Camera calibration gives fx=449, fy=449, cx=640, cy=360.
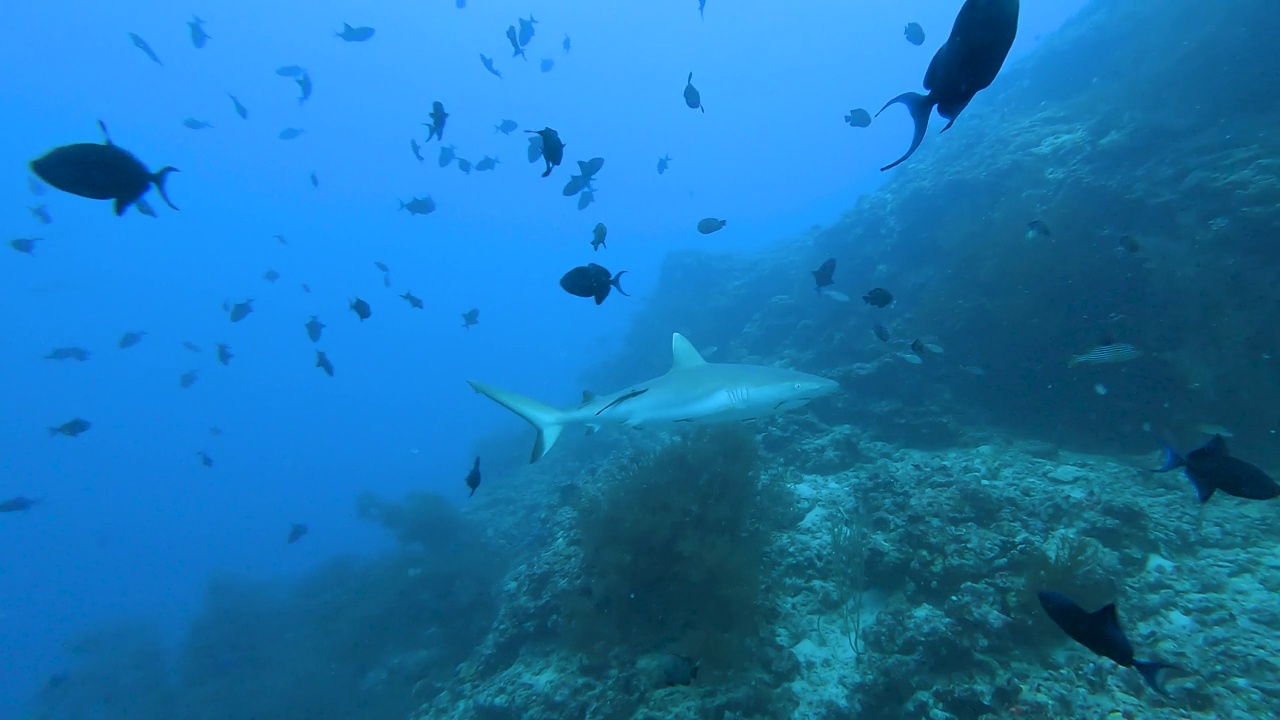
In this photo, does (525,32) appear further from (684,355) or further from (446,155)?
(684,355)

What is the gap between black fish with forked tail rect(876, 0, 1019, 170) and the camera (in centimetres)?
122

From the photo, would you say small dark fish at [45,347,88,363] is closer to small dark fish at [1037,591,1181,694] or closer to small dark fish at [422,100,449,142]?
small dark fish at [422,100,449,142]

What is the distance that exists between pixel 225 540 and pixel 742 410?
8606 cm

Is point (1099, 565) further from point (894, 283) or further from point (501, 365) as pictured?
point (501, 365)

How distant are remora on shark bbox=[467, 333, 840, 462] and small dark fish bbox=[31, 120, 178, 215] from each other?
2834 millimetres

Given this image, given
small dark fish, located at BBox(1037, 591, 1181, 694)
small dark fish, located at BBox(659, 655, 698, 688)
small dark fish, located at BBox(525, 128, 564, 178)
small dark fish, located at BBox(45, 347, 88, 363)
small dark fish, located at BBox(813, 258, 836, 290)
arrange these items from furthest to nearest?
small dark fish, located at BBox(45, 347, 88, 363), small dark fish, located at BBox(813, 258, 836, 290), small dark fish, located at BBox(525, 128, 564, 178), small dark fish, located at BBox(659, 655, 698, 688), small dark fish, located at BBox(1037, 591, 1181, 694)

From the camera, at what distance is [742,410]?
481cm

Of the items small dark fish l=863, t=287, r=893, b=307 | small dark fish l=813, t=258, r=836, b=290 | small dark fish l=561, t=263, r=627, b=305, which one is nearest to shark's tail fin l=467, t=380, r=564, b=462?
small dark fish l=561, t=263, r=627, b=305

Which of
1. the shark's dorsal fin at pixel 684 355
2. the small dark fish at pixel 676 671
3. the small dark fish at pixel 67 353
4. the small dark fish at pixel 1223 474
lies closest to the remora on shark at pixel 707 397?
the shark's dorsal fin at pixel 684 355

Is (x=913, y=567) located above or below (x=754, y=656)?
above

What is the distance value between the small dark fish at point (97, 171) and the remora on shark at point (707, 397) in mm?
2834

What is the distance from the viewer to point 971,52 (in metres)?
1.26

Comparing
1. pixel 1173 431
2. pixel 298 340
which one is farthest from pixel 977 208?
pixel 298 340

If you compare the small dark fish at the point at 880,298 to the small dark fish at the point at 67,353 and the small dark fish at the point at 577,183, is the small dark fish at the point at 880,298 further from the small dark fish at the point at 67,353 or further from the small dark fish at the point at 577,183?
the small dark fish at the point at 67,353
